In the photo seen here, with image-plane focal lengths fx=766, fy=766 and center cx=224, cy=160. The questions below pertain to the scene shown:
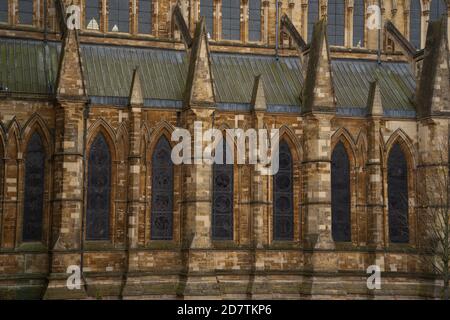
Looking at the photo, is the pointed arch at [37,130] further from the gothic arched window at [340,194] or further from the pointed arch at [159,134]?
the gothic arched window at [340,194]

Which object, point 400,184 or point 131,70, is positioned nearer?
point 131,70

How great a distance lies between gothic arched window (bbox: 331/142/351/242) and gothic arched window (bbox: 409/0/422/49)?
9.25 meters

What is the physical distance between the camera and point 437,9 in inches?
1652

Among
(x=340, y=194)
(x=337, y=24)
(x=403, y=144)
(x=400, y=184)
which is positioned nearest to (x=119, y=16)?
(x=337, y=24)

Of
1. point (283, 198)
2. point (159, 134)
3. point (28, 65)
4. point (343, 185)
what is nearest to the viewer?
point (159, 134)

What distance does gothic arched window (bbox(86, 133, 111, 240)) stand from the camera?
1310 inches

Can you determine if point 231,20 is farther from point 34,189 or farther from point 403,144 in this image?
point 34,189

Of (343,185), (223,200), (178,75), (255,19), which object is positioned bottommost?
(223,200)

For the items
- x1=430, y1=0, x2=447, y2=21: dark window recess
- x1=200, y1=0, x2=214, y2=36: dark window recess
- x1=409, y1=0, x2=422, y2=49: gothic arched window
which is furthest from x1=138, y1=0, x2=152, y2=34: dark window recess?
x1=430, y1=0, x2=447, y2=21: dark window recess

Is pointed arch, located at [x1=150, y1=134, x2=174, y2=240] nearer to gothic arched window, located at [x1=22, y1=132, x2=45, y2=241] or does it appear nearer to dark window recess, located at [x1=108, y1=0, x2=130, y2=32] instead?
gothic arched window, located at [x1=22, y1=132, x2=45, y2=241]

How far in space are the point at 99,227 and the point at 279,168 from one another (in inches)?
342

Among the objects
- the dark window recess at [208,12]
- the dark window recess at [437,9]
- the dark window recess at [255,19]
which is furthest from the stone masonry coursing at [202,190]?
the dark window recess at [437,9]

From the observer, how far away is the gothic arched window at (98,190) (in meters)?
33.3

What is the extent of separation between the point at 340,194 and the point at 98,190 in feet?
37.2
